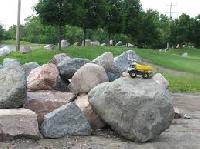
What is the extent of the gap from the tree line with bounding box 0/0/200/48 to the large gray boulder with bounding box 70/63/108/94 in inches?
867

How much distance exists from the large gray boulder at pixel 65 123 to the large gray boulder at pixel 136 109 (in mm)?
436

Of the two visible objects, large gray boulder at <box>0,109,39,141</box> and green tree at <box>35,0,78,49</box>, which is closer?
large gray boulder at <box>0,109,39,141</box>

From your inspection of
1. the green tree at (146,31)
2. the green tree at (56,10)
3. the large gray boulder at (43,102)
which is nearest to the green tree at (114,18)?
the green tree at (146,31)

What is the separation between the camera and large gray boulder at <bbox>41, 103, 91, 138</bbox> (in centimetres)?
994

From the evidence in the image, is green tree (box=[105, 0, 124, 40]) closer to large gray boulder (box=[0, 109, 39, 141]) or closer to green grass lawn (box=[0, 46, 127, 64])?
green grass lawn (box=[0, 46, 127, 64])

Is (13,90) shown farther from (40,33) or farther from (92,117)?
(40,33)

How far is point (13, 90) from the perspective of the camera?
33.6ft

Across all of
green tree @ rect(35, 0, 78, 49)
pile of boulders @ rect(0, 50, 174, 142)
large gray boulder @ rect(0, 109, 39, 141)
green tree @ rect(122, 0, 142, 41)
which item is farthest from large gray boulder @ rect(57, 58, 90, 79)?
green tree @ rect(122, 0, 142, 41)

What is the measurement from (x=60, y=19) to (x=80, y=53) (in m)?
2.38

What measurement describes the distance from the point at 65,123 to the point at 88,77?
2037 mm

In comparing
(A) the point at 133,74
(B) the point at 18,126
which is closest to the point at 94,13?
(A) the point at 133,74

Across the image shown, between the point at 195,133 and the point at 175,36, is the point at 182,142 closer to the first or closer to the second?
the point at 195,133

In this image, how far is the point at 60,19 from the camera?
112 feet

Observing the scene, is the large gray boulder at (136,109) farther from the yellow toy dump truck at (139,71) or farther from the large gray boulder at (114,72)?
the large gray boulder at (114,72)
